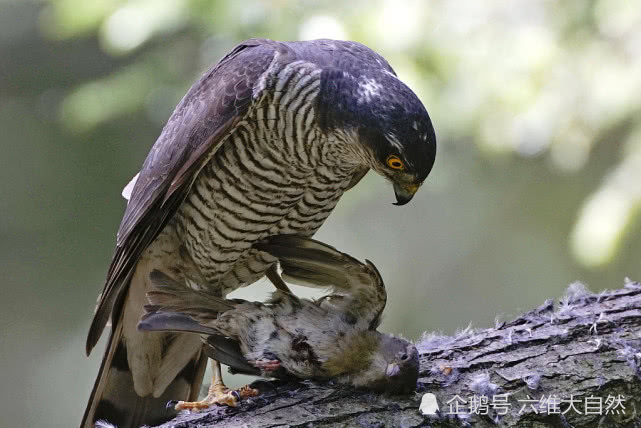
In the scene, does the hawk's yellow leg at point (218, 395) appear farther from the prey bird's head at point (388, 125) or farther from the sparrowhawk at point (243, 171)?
the prey bird's head at point (388, 125)

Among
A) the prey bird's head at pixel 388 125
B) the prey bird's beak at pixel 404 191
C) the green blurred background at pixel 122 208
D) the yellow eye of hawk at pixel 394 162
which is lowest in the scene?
the prey bird's beak at pixel 404 191

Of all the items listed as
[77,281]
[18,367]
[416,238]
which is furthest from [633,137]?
[18,367]

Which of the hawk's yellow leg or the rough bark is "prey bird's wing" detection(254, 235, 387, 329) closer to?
the rough bark

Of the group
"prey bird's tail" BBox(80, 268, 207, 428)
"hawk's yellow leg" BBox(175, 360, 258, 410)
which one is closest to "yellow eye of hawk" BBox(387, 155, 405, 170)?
"hawk's yellow leg" BBox(175, 360, 258, 410)

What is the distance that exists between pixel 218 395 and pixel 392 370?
1.98 feet

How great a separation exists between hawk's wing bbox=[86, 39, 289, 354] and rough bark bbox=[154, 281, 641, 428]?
2.53ft

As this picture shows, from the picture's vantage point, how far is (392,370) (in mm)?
2184

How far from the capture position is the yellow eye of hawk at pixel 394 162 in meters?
2.53

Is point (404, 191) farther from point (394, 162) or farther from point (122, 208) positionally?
point (122, 208)

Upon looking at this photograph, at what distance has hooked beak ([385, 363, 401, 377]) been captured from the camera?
2.18 metres

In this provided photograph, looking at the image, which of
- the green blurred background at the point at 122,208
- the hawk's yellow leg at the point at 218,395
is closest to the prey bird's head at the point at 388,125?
the hawk's yellow leg at the point at 218,395

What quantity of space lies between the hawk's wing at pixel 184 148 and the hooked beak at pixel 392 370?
38.7 inches

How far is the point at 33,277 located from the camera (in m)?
7.72

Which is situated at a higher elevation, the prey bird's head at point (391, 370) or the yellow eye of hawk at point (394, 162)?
the yellow eye of hawk at point (394, 162)
